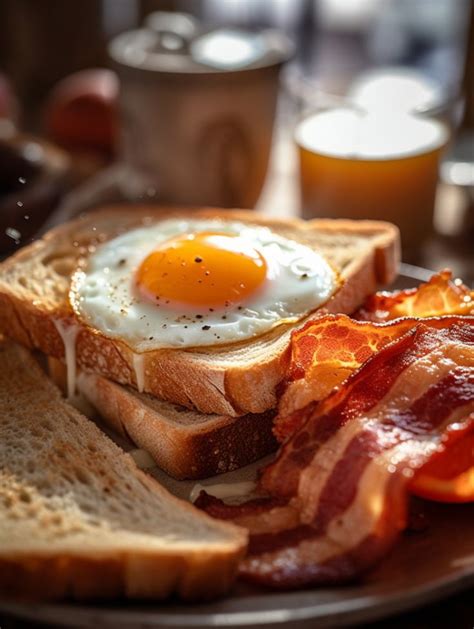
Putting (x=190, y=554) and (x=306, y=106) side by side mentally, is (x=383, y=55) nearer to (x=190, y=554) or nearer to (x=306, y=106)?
(x=306, y=106)

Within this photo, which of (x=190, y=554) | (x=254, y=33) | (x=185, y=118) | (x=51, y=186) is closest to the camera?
(x=190, y=554)

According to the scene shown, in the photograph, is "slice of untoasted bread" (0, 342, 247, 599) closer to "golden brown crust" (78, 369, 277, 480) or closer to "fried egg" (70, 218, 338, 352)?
"golden brown crust" (78, 369, 277, 480)

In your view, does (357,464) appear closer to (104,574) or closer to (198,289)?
(104,574)

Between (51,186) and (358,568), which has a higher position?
(51,186)

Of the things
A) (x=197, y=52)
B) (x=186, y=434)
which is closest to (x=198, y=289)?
(x=186, y=434)

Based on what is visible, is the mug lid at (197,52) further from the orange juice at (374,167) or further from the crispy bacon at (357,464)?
the crispy bacon at (357,464)

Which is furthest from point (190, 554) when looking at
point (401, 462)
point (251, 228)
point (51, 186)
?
point (51, 186)
